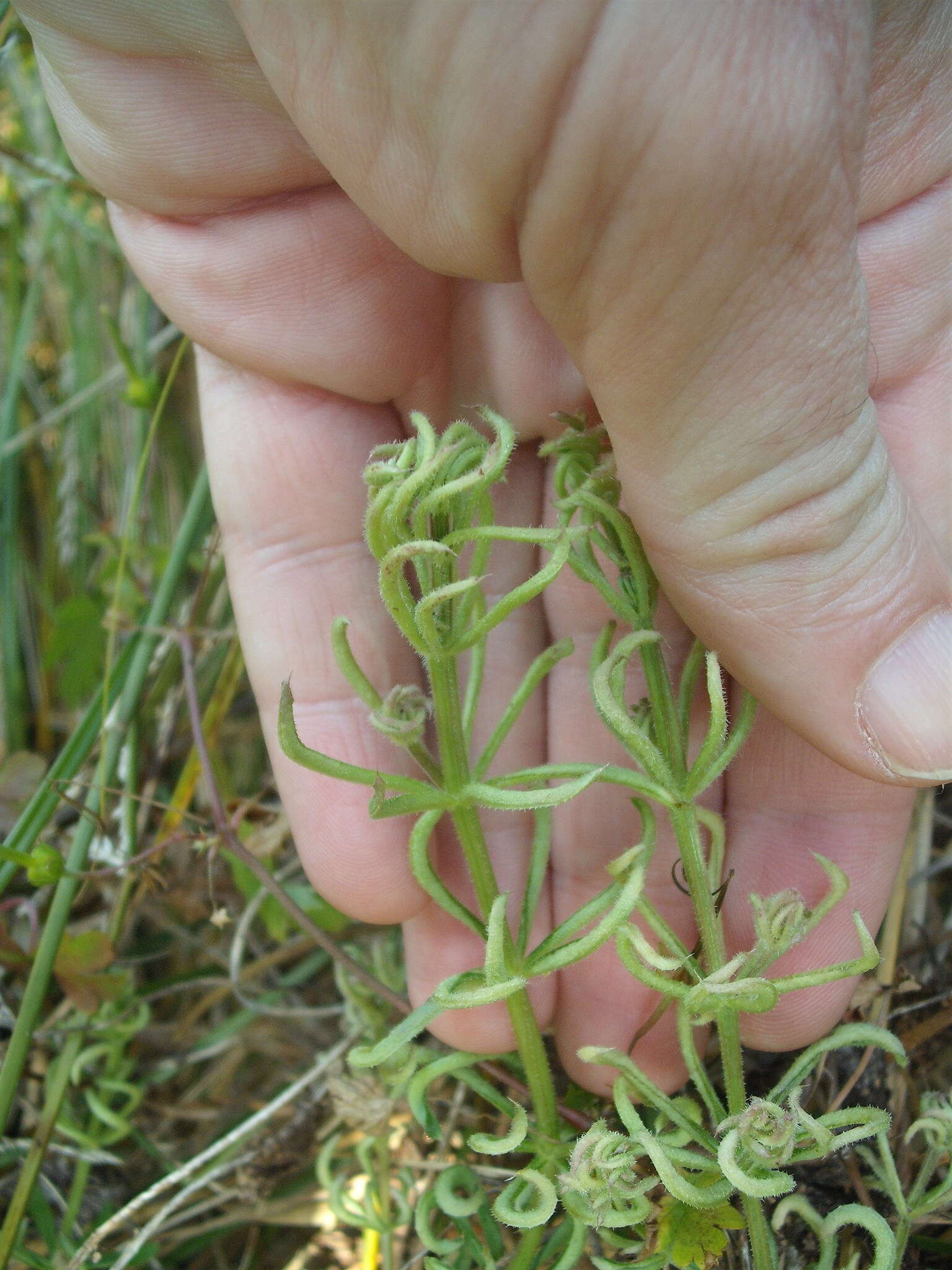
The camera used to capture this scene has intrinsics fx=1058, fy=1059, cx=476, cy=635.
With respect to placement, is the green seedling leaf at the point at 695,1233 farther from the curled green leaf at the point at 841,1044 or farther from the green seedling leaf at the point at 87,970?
the green seedling leaf at the point at 87,970

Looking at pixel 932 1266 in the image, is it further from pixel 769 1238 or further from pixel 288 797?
pixel 288 797

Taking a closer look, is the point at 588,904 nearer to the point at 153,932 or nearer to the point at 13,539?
the point at 153,932

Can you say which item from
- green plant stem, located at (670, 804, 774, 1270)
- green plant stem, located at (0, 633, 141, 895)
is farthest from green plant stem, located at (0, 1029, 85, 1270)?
green plant stem, located at (670, 804, 774, 1270)

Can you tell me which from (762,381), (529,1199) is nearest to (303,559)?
(762,381)

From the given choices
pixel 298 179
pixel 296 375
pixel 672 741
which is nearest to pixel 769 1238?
pixel 672 741

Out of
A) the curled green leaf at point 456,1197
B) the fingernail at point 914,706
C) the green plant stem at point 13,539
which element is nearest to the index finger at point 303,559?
the curled green leaf at point 456,1197
